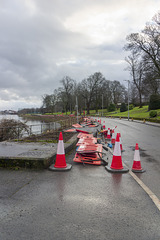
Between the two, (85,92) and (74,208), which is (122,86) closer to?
(85,92)


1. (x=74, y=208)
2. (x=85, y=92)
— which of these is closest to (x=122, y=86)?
(x=85, y=92)

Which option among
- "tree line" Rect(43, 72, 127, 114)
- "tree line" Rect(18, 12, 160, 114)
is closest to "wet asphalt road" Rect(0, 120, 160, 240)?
"tree line" Rect(18, 12, 160, 114)

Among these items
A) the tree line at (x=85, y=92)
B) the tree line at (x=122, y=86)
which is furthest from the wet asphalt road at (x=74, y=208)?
the tree line at (x=85, y=92)

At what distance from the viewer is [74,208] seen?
3.15 metres

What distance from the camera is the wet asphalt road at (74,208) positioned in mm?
2512

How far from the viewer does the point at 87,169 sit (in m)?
5.50

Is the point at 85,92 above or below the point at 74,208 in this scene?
above

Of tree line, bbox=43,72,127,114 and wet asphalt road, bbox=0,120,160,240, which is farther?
tree line, bbox=43,72,127,114

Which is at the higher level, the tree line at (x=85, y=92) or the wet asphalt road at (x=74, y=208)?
the tree line at (x=85, y=92)

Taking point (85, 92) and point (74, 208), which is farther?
point (85, 92)

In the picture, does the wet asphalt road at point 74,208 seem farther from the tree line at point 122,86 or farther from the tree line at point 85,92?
the tree line at point 85,92

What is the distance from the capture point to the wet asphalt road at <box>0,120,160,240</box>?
8.24 feet

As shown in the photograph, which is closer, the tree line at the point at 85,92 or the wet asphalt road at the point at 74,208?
the wet asphalt road at the point at 74,208

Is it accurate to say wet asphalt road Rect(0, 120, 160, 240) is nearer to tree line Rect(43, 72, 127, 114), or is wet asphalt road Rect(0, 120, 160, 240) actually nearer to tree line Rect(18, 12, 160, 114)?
tree line Rect(18, 12, 160, 114)
